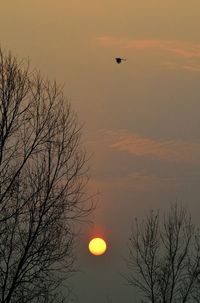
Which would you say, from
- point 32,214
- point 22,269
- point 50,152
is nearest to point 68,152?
point 50,152

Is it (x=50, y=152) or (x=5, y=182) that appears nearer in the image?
(x=5, y=182)

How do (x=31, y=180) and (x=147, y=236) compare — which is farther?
(x=147, y=236)

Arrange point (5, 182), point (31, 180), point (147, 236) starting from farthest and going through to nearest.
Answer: point (147, 236)
point (31, 180)
point (5, 182)

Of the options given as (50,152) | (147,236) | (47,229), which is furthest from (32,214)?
(147,236)

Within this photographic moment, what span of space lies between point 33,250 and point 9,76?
451cm

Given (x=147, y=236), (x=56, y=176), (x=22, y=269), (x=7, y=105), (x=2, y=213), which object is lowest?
(x=22, y=269)

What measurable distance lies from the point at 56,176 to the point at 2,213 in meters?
1.85

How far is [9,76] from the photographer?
53.7ft

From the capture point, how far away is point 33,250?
16.9m

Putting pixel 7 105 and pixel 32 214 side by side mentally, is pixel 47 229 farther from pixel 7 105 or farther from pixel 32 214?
pixel 7 105

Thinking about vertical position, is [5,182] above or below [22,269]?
above

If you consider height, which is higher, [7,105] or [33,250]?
[7,105]

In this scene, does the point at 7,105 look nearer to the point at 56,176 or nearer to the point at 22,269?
the point at 56,176

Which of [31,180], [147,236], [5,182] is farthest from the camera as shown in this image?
[147,236]
